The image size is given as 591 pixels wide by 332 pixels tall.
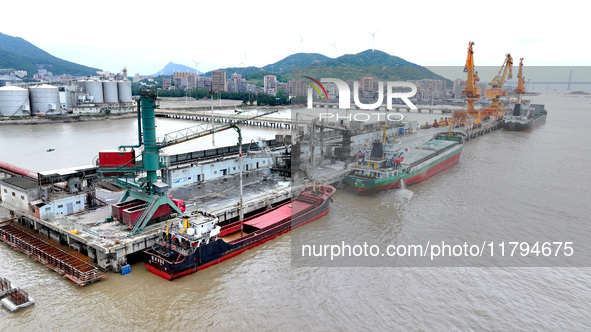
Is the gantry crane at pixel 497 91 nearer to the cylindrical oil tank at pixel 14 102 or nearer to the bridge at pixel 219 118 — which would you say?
the bridge at pixel 219 118

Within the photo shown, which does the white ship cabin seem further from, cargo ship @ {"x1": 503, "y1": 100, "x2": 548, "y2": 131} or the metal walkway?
cargo ship @ {"x1": 503, "y1": 100, "x2": 548, "y2": 131}

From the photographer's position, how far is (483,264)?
1603cm

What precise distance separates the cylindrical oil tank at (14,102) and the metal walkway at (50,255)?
205 ft

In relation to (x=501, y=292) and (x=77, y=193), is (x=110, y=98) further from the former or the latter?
(x=501, y=292)

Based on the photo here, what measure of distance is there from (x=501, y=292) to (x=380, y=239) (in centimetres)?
614

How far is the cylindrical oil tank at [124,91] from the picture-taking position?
8900 cm

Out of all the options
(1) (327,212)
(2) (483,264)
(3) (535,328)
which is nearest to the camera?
(3) (535,328)

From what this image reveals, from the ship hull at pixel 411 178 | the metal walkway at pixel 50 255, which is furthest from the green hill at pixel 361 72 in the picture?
the metal walkway at pixel 50 255

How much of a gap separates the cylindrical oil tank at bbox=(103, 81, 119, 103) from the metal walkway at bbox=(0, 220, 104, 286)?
7608cm

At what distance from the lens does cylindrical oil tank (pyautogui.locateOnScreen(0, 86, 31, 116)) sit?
66438 millimetres

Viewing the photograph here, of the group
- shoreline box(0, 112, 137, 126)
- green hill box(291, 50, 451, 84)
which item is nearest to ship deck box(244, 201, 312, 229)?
green hill box(291, 50, 451, 84)

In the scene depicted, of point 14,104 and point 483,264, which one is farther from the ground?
point 14,104

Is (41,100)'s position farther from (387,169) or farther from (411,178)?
(411,178)

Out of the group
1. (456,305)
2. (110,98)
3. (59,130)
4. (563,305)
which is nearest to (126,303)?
(456,305)
